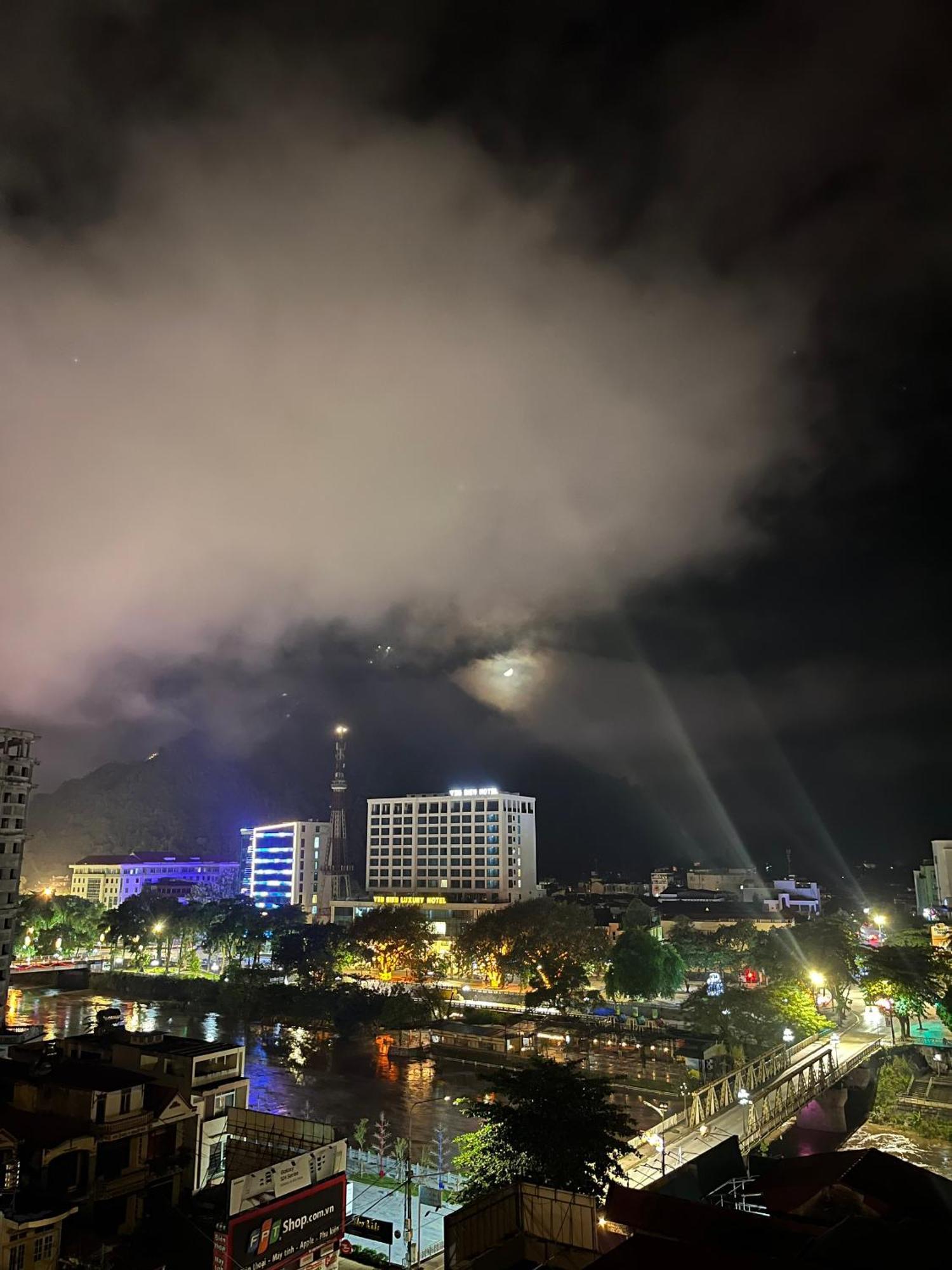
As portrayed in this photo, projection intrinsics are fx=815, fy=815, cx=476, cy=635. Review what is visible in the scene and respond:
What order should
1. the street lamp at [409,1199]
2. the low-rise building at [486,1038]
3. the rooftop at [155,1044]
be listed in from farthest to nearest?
1. the low-rise building at [486,1038]
2. the rooftop at [155,1044]
3. the street lamp at [409,1199]

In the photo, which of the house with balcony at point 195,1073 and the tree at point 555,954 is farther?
the tree at point 555,954

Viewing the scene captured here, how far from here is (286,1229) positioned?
774 inches

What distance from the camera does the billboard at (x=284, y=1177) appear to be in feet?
65.5

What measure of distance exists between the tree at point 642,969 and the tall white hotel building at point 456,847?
5844 cm

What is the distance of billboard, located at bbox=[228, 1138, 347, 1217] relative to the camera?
65.5 feet

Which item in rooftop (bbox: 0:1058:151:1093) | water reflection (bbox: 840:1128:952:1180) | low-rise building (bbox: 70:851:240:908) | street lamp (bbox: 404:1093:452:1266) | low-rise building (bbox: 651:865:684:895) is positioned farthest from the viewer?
low-rise building (bbox: 651:865:684:895)

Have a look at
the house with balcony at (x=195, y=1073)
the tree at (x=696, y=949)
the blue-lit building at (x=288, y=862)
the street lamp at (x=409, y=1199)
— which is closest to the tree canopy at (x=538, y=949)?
the tree at (x=696, y=949)

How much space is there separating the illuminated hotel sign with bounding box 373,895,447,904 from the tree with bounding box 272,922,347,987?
3121 centimetres

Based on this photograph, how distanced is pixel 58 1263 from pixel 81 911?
92.2 meters

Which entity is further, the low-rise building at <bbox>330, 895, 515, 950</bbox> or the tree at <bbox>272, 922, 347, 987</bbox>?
the low-rise building at <bbox>330, 895, 515, 950</bbox>

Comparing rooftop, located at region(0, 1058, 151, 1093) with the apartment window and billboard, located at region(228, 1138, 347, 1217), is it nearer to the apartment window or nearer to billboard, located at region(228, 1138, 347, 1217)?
the apartment window

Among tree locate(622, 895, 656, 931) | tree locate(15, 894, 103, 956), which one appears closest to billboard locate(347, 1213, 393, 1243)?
tree locate(622, 895, 656, 931)

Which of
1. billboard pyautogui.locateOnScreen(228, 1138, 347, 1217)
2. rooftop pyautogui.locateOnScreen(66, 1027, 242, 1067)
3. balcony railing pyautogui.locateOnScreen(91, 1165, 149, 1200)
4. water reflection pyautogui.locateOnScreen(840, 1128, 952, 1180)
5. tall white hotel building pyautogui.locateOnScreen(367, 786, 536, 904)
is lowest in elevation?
water reflection pyautogui.locateOnScreen(840, 1128, 952, 1180)

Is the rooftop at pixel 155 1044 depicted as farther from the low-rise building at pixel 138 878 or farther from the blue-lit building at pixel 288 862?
the low-rise building at pixel 138 878
